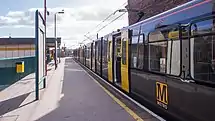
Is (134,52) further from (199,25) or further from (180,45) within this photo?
(199,25)

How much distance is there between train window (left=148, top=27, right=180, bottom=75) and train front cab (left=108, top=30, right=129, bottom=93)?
12.2 feet

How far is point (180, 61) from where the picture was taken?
6.90 metres

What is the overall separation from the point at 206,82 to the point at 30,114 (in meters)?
5.39

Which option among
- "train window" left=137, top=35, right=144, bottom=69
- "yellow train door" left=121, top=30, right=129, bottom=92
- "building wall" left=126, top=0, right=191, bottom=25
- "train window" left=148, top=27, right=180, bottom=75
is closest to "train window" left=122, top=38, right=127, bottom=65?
"yellow train door" left=121, top=30, right=129, bottom=92

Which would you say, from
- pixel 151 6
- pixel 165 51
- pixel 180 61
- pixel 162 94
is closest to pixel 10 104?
pixel 162 94

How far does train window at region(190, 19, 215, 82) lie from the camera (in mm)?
5691

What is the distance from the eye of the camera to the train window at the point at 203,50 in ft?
18.7

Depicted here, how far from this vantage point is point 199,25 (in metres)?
6.13

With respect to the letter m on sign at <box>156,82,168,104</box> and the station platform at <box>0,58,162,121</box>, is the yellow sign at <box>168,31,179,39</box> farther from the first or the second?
the station platform at <box>0,58,162,121</box>

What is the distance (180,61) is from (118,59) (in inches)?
349

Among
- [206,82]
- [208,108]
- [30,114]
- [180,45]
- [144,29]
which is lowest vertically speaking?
[30,114]

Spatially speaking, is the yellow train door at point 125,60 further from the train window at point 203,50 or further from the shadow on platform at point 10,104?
the train window at point 203,50

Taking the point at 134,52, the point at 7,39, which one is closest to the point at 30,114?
the point at 134,52

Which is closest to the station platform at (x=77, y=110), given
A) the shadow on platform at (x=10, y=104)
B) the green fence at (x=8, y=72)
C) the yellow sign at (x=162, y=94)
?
the shadow on platform at (x=10, y=104)
